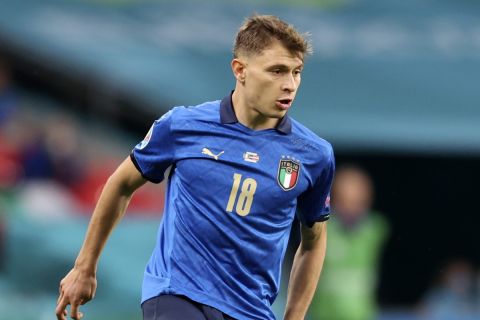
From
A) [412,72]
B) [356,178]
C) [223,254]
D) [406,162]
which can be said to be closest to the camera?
[223,254]

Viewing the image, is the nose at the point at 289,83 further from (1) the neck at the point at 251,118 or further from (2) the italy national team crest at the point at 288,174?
(2) the italy national team crest at the point at 288,174

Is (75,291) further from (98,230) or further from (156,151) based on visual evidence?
(156,151)

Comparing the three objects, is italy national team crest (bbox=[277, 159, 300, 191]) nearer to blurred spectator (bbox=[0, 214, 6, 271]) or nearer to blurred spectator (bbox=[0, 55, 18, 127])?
blurred spectator (bbox=[0, 214, 6, 271])

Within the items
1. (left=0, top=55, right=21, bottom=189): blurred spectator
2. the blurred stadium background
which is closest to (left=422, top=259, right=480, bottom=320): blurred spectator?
the blurred stadium background

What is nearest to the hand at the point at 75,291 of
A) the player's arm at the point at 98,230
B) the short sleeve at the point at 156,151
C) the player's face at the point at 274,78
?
the player's arm at the point at 98,230

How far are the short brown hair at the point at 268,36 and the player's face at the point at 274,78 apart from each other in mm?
27

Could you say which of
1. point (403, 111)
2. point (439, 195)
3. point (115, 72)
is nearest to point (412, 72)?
point (403, 111)

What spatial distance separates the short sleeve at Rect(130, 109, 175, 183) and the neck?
325mm

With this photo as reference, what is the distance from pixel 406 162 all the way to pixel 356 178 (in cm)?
499

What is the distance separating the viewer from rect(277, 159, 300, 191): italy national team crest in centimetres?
634

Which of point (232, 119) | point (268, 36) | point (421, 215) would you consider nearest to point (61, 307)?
point (232, 119)

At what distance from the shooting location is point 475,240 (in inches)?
659

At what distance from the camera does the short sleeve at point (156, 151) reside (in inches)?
250

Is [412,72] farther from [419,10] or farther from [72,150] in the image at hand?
[72,150]
